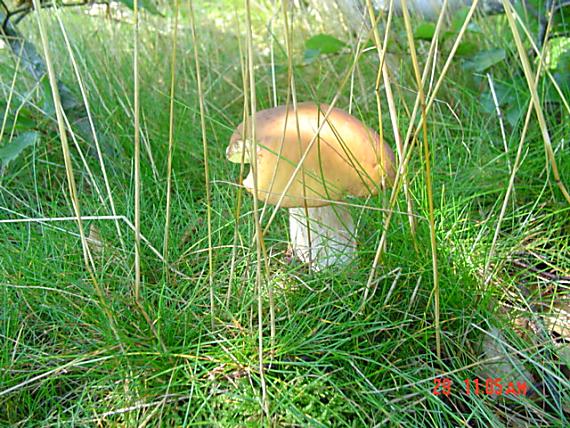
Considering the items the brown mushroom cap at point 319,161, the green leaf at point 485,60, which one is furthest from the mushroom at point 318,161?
the green leaf at point 485,60

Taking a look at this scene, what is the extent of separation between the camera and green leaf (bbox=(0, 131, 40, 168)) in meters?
1.37

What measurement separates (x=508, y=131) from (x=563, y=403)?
3.07 ft

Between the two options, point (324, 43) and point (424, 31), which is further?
point (324, 43)

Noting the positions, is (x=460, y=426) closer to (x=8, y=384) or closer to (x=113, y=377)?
(x=113, y=377)

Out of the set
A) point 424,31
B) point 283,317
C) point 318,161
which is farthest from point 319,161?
point 424,31

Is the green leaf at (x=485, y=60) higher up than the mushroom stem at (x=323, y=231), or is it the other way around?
the green leaf at (x=485, y=60)

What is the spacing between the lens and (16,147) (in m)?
1.40

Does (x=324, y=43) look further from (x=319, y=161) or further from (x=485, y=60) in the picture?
(x=319, y=161)

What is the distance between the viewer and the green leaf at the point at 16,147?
53.7 inches

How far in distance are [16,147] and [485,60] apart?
4.17 feet

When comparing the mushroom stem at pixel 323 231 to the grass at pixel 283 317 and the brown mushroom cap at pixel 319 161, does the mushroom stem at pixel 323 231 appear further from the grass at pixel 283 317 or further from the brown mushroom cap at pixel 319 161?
the brown mushroom cap at pixel 319 161

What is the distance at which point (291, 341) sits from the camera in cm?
94

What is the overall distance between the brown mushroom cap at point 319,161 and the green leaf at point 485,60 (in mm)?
713

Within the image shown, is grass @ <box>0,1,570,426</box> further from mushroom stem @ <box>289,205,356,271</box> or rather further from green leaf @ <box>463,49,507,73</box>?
green leaf @ <box>463,49,507,73</box>
